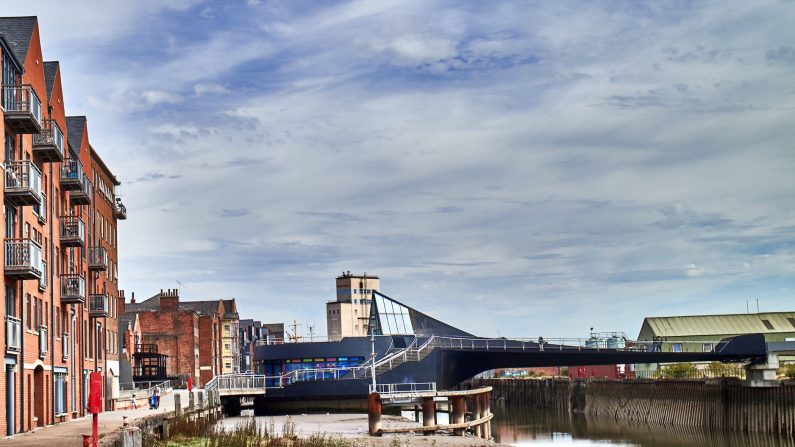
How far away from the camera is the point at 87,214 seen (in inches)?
2596

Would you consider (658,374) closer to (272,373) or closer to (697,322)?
(697,322)

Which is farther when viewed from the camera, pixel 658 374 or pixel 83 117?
pixel 658 374

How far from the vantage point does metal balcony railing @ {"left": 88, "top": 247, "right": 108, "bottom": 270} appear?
6544 cm

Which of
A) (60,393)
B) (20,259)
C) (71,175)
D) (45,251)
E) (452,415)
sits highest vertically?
(71,175)

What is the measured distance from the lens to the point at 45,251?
49.9 metres

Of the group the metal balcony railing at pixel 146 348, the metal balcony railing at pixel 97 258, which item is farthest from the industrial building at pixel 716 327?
the metal balcony railing at pixel 97 258

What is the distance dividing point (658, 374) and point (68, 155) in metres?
69.0

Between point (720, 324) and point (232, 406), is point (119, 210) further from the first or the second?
point (720, 324)

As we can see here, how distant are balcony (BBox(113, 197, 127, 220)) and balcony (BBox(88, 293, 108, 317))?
552 inches

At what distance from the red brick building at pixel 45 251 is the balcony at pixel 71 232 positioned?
5cm

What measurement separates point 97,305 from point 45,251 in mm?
16134

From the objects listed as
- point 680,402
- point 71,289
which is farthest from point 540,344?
point 71,289

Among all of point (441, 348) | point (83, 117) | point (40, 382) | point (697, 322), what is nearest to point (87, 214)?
point (83, 117)

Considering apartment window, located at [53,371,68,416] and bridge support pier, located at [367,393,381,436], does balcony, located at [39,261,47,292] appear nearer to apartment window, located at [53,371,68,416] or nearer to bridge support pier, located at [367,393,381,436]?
apartment window, located at [53,371,68,416]
